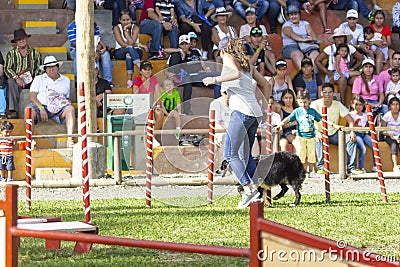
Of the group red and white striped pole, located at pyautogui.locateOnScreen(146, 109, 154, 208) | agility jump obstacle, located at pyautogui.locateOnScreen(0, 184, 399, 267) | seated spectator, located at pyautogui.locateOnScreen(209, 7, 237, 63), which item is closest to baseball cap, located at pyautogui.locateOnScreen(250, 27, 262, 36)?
seated spectator, located at pyautogui.locateOnScreen(209, 7, 237, 63)

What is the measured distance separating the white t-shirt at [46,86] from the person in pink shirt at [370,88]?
5.19 meters

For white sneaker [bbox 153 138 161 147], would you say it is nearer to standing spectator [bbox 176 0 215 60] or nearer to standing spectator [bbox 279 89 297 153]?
standing spectator [bbox 279 89 297 153]

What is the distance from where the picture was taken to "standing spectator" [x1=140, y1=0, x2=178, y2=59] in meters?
20.5

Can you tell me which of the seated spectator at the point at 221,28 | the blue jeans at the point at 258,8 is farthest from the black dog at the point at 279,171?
the blue jeans at the point at 258,8

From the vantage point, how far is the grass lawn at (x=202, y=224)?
903 cm

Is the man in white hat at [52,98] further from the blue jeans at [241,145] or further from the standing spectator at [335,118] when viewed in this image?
the blue jeans at [241,145]

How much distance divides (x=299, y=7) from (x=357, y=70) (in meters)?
2.00

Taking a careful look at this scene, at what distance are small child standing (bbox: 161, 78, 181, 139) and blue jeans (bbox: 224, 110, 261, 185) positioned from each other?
269 cm

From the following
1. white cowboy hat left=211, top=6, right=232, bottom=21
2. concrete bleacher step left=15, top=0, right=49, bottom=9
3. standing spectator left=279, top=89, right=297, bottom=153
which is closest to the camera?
standing spectator left=279, top=89, right=297, bottom=153

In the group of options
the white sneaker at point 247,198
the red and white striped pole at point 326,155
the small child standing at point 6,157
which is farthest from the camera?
the small child standing at point 6,157

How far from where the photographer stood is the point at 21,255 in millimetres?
9227

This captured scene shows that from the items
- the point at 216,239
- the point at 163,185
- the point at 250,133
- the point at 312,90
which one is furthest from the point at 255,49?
the point at 216,239

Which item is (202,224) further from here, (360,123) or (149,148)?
(360,123)

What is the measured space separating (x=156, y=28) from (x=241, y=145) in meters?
8.54
